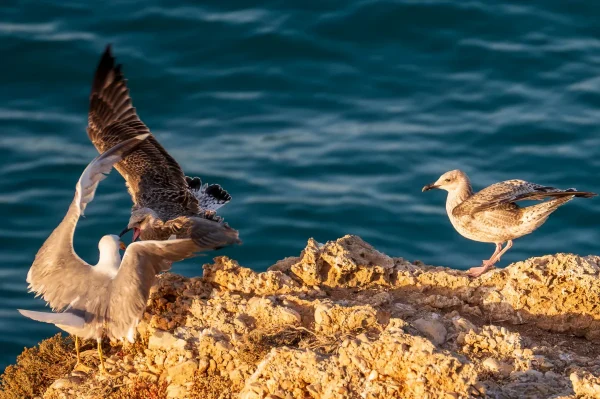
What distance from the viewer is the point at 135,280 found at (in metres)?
7.73

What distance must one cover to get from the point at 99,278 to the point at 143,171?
132 inches

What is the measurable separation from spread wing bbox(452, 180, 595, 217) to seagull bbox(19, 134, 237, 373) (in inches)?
95.0

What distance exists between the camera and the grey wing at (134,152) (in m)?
11.1

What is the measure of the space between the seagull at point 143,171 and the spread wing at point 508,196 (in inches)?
98.6

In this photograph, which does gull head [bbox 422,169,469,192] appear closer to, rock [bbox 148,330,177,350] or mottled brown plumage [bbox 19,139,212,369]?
mottled brown plumage [bbox 19,139,212,369]

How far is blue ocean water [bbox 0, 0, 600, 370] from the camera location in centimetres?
1700

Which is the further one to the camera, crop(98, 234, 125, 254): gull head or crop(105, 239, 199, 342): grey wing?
crop(98, 234, 125, 254): gull head

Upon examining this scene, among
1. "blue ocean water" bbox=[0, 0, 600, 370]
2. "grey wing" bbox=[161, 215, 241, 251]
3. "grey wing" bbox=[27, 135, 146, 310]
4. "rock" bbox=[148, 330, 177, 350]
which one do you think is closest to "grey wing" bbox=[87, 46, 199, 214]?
"grey wing" bbox=[161, 215, 241, 251]

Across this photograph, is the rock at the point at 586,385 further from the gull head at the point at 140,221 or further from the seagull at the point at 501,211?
the gull head at the point at 140,221

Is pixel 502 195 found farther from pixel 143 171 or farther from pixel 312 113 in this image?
pixel 312 113

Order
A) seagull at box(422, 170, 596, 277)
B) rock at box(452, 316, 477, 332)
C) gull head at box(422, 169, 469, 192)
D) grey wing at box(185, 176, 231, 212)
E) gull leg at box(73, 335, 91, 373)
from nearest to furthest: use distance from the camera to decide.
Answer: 1. rock at box(452, 316, 477, 332)
2. gull leg at box(73, 335, 91, 373)
3. seagull at box(422, 170, 596, 277)
4. gull head at box(422, 169, 469, 192)
5. grey wing at box(185, 176, 231, 212)

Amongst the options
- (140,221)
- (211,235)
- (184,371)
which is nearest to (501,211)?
(211,235)

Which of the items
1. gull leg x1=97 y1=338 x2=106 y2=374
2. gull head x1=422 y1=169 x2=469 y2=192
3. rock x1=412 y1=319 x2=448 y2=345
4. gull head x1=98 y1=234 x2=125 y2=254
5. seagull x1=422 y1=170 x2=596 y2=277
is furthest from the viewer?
gull head x1=422 y1=169 x2=469 y2=192

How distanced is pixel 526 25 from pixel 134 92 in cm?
756
